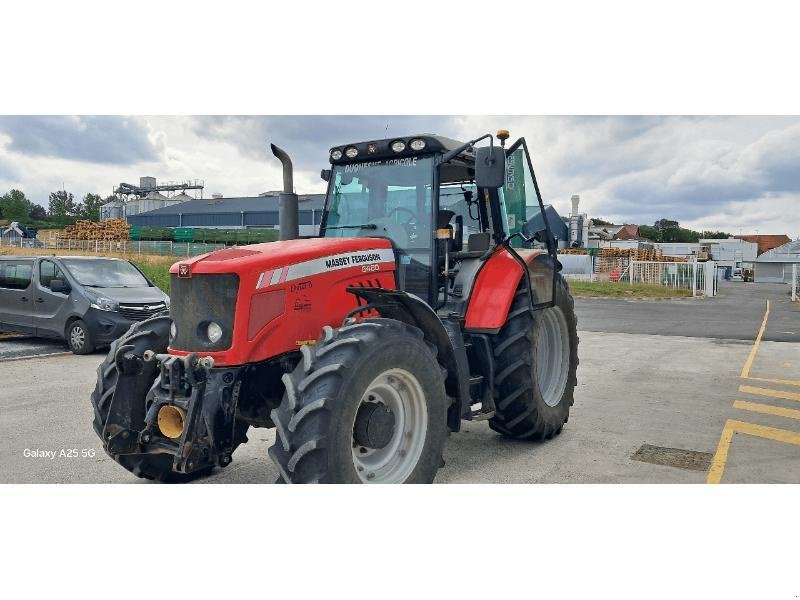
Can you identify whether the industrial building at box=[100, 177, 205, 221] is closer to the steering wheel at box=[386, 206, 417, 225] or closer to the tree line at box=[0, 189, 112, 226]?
the tree line at box=[0, 189, 112, 226]

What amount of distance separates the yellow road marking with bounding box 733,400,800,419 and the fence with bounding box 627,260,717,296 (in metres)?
21.9

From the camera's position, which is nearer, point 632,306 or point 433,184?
point 433,184

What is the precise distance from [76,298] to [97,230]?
144 cm

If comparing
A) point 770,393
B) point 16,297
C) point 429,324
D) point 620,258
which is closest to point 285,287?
point 429,324

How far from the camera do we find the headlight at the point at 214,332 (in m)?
3.86

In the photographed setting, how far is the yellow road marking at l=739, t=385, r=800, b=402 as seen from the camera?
7746mm

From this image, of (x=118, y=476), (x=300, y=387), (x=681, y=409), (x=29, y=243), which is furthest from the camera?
(x=29, y=243)

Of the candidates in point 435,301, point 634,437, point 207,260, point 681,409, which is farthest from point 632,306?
point 207,260

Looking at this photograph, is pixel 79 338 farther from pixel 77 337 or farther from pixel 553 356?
pixel 553 356

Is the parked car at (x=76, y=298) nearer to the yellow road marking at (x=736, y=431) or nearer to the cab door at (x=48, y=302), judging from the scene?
the cab door at (x=48, y=302)

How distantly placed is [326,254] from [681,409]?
181 inches

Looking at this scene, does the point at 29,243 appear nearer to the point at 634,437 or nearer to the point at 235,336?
the point at 235,336

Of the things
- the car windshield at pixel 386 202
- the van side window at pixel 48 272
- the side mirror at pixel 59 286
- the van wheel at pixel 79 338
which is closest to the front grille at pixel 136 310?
→ the van wheel at pixel 79 338

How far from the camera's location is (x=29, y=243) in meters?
10.5
